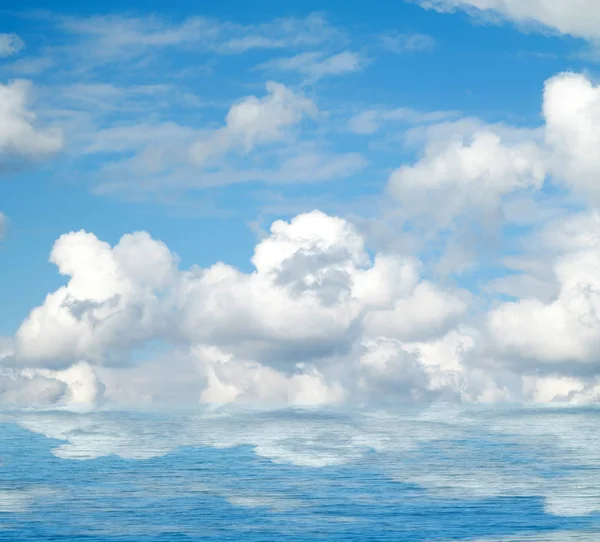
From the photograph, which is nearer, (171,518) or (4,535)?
(4,535)

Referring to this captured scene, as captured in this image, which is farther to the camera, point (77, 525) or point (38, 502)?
point (38, 502)

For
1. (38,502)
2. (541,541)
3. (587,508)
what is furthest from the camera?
(38,502)

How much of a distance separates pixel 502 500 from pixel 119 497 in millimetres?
90730

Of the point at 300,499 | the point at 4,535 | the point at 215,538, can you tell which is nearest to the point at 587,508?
the point at 300,499

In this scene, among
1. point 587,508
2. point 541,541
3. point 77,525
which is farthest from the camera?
point 587,508

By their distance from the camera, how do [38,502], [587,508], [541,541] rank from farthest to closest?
[38,502], [587,508], [541,541]

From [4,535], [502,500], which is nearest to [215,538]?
[4,535]

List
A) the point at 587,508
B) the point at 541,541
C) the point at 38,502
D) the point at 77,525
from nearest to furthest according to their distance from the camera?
the point at 541,541 → the point at 77,525 → the point at 587,508 → the point at 38,502

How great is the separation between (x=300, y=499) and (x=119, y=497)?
142 ft

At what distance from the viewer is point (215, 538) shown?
149625 millimetres

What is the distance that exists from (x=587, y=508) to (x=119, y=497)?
351 feet

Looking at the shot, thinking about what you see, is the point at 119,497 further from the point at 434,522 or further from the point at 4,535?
the point at 434,522

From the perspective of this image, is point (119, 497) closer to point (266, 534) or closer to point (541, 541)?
point (266, 534)

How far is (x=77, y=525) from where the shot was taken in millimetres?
158875
